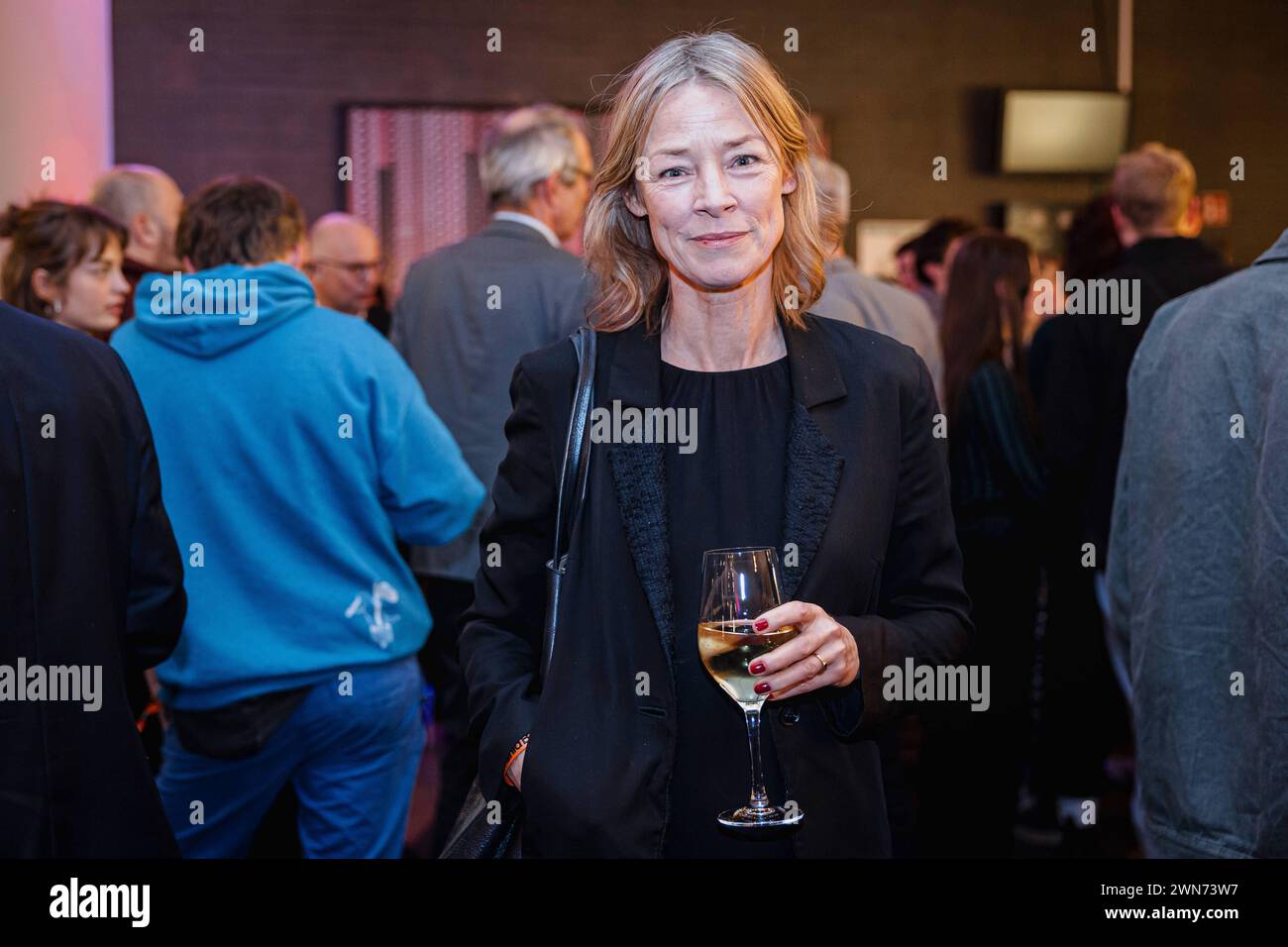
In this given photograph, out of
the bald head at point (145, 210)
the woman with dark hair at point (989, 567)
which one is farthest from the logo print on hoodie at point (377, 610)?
the woman with dark hair at point (989, 567)

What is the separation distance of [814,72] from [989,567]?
13.9ft

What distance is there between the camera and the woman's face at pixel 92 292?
2.66m

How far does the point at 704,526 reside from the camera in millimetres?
1702

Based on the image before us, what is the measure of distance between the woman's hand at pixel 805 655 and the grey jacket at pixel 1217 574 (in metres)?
0.69

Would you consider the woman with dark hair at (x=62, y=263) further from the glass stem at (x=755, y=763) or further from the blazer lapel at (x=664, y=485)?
the glass stem at (x=755, y=763)

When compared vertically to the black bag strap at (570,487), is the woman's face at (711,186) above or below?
above

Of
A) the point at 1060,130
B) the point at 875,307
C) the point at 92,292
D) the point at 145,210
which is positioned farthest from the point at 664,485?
the point at 1060,130

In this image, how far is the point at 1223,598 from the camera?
2016mm

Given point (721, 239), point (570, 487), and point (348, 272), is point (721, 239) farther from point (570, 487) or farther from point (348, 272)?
point (348, 272)

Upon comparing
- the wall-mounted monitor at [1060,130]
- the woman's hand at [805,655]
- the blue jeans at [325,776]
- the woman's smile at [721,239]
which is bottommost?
the blue jeans at [325,776]

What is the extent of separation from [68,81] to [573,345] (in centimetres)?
244

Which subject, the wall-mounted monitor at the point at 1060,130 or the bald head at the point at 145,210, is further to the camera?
the wall-mounted monitor at the point at 1060,130

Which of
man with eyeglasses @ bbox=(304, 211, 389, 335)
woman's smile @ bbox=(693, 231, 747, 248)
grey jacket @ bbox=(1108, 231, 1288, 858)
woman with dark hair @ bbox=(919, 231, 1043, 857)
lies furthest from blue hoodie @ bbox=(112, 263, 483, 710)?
man with eyeglasses @ bbox=(304, 211, 389, 335)

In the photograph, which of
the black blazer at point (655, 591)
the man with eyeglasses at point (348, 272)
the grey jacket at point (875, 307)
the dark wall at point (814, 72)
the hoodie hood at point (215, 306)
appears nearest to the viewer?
the black blazer at point (655, 591)
